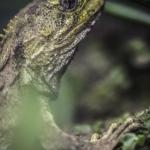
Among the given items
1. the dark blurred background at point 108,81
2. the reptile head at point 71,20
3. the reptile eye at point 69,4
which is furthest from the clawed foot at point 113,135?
the dark blurred background at point 108,81

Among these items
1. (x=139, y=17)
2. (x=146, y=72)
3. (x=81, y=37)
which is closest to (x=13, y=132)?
(x=81, y=37)

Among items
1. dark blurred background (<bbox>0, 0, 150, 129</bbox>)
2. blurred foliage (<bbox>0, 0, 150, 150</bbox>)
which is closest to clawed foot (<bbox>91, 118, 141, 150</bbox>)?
blurred foliage (<bbox>0, 0, 150, 150</bbox>)

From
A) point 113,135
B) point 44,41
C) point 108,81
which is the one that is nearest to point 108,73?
point 108,81

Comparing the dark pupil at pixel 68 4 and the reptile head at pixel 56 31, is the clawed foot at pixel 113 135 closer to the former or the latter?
the reptile head at pixel 56 31

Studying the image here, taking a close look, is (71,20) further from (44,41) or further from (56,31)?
(44,41)

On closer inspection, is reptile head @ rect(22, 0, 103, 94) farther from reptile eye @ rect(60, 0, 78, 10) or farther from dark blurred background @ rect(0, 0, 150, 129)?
dark blurred background @ rect(0, 0, 150, 129)

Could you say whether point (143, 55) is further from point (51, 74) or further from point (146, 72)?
point (51, 74)
